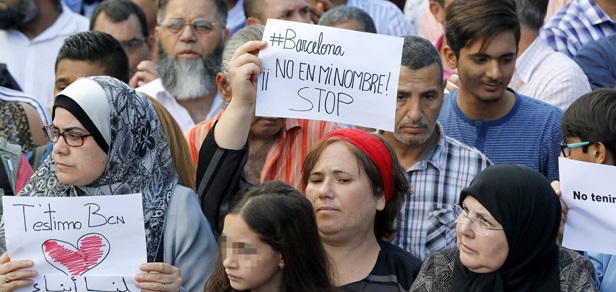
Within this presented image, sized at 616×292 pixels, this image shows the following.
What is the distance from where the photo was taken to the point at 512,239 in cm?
471

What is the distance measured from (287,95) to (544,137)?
5.95 ft

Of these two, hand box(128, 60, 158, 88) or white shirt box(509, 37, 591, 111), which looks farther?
hand box(128, 60, 158, 88)

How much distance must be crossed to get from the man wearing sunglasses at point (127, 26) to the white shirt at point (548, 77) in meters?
2.60

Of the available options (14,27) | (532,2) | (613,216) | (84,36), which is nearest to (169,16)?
(84,36)

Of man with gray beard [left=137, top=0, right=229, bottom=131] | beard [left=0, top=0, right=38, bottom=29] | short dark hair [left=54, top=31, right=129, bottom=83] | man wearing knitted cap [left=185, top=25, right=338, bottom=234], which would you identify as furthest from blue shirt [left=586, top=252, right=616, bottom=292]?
beard [left=0, top=0, right=38, bottom=29]

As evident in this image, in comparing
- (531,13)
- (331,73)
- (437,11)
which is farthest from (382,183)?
(437,11)

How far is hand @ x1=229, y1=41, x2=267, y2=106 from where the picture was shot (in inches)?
206

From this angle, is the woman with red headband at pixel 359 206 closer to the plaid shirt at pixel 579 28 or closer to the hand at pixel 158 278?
the hand at pixel 158 278

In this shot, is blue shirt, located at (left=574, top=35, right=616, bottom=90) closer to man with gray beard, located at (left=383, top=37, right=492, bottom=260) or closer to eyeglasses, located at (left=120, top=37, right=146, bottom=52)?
man with gray beard, located at (left=383, top=37, right=492, bottom=260)

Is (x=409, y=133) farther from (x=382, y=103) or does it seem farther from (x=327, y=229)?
(x=327, y=229)

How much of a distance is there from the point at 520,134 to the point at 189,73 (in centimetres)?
238

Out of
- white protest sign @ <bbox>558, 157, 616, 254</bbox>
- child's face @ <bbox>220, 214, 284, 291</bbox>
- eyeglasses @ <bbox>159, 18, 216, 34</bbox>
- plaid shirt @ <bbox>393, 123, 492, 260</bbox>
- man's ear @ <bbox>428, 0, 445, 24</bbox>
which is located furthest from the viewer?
man's ear @ <bbox>428, 0, 445, 24</bbox>

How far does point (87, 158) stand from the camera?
194 inches

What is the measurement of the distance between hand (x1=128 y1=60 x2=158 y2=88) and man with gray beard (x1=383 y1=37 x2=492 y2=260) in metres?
2.61
